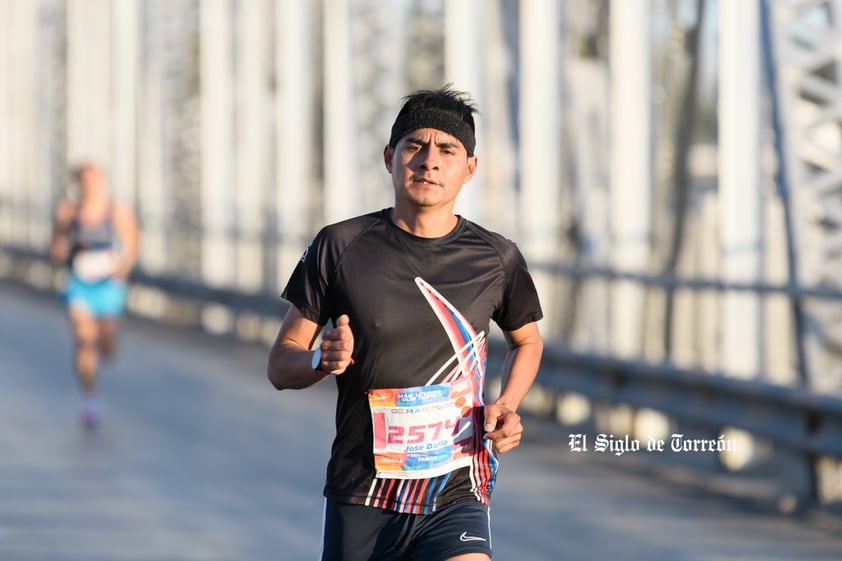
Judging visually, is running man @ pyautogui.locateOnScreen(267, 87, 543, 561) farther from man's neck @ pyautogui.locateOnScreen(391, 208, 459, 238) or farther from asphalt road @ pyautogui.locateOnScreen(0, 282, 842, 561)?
asphalt road @ pyautogui.locateOnScreen(0, 282, 842, 561)

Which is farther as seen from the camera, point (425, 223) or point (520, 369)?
point (520, 369)

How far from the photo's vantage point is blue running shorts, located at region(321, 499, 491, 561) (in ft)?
17.2

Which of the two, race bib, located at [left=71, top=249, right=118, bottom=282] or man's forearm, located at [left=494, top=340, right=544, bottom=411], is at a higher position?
race bib, located at [left=71, top=249, right=118, bottom=282]

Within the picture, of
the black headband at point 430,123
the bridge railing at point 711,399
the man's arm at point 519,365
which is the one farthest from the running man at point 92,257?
the black headband at point 430,123

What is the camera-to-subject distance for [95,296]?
14836 mm

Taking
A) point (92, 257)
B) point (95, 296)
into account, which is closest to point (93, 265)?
point (92, 257)

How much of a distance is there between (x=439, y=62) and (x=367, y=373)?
16369 mm

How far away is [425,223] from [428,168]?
0.52 feet

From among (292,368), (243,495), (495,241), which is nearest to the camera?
(292,368)

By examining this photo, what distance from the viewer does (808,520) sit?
10.2 metres

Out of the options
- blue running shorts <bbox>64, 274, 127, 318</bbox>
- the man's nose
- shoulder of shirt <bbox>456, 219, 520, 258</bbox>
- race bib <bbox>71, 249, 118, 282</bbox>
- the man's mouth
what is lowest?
shoulder of shirt <bbox>456, 219, 520, 258</bbox>

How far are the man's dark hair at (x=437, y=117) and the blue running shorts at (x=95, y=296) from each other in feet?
31.9

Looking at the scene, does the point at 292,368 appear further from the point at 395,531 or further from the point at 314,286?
the point at 395,531

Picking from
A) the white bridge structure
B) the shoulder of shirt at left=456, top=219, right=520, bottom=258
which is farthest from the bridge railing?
the shoulder of shirt at left=456, top=219, right=520, bottom=258
